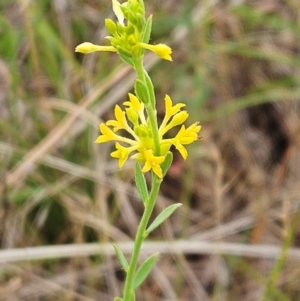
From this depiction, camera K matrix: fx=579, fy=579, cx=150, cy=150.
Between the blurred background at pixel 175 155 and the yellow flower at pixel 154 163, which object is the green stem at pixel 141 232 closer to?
the yellow flower at pixel 154 163

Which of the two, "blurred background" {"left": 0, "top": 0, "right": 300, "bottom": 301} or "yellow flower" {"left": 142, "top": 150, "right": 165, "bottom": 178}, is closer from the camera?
"yellow flower" {"left": 142, "top": 150, "right": 165, "bottom": 178}

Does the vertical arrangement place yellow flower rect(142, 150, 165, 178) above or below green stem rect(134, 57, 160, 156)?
below

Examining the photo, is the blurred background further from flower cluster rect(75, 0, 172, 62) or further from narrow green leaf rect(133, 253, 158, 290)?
flower cluster rect(75, 0, 172, 62)

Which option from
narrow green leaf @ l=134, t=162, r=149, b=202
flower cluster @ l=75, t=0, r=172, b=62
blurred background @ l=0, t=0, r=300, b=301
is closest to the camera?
flower cluster @ l=75, t=0, r=172, b=62

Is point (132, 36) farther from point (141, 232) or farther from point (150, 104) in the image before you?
point (141, 232)

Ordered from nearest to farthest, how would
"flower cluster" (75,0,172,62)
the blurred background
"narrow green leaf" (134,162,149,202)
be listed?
"flower cluster" (75,0,172,62) → "narrow green leaf" (134,162,149,202) → the blurred background

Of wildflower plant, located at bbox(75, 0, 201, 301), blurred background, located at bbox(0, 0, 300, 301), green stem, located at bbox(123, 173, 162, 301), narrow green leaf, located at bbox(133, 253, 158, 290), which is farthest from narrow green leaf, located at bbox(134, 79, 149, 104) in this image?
blurred background, located at bbox(0, 0, 300, 301)

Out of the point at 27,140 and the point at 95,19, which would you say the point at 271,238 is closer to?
the point at 27,140

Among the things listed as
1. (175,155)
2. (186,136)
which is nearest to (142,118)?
(186,136)

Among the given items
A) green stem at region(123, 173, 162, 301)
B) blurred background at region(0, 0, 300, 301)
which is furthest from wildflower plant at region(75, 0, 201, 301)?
blurred background at region(0, 0, 300, 301)

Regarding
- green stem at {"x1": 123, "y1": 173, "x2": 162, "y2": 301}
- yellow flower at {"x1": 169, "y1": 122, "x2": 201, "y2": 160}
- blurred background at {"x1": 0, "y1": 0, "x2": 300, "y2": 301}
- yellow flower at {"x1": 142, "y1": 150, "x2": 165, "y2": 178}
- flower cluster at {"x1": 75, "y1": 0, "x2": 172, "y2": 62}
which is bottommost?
blurred background at {"x1": 0, "y1": 0, "x2": 300, "y2": 301}
